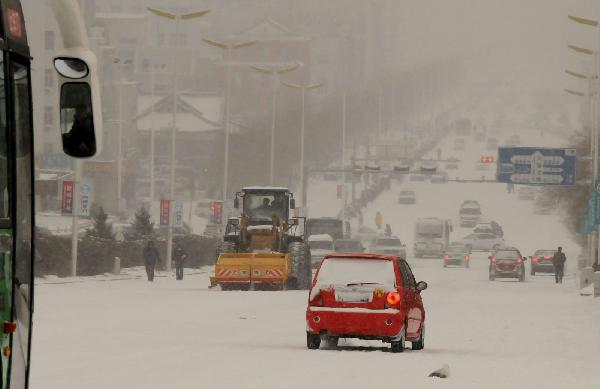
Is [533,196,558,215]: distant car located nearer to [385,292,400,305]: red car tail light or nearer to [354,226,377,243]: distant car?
[354,226,377,243]: distant car

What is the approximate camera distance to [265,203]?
5056 cm

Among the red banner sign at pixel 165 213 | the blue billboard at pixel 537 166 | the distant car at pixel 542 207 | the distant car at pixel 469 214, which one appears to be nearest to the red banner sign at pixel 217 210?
the red banner sign at pixel 165 213

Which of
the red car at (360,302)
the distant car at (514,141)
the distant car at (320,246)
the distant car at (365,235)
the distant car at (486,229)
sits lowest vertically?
the distant car at (365,235)

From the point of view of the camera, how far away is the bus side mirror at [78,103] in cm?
1065

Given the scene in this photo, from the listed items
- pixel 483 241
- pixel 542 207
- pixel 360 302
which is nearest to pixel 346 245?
pixel 483 241

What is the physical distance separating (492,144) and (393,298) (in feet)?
537

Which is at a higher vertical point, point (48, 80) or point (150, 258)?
point (48, 80)

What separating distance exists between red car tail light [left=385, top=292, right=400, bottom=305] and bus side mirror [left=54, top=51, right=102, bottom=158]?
1373 cm

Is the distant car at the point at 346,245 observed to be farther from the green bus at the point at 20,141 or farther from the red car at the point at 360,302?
the green bus at the point at 20,141

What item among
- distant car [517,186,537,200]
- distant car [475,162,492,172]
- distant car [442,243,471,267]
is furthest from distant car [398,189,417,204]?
distant car [442,243,471,267]

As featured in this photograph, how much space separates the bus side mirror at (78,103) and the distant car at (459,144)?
571 feet

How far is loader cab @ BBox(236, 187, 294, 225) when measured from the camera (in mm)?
50250

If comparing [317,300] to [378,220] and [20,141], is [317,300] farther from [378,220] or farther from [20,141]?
[378,220]

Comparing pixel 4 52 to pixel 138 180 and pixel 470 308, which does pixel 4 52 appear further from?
pixel 138 180
